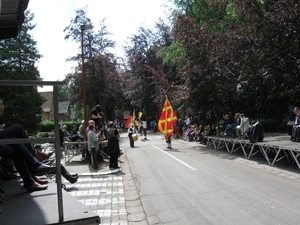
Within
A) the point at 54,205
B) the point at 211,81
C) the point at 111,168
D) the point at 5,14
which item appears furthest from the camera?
the point at 211,81

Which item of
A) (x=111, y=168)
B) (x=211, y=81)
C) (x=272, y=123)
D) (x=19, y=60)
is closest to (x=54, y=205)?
(x=111, y=168)

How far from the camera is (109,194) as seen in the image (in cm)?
843

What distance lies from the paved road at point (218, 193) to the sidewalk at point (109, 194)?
0.24 meters

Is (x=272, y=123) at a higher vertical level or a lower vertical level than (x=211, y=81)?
lower

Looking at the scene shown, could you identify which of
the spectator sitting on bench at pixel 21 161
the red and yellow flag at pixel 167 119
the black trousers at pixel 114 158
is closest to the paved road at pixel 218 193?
the black trousers at pixel 114 158

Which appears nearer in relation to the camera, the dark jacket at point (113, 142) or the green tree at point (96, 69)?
the dark jacket at point (113, 142)

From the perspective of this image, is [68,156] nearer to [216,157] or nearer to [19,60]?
[216,157]

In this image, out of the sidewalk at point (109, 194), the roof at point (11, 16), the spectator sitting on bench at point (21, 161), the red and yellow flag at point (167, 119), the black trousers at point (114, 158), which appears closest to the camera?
the spectator sitting on bench at point (21, 161)

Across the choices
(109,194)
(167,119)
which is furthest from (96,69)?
(109,194)

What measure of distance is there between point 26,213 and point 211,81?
16.9m

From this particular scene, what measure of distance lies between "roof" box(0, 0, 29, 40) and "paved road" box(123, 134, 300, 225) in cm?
406

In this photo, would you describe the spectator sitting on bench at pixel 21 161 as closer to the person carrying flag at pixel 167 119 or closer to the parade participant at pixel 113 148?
the parade participant at pixel 113 148

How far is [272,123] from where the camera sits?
23.6m

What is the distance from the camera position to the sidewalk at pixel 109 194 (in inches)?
253
